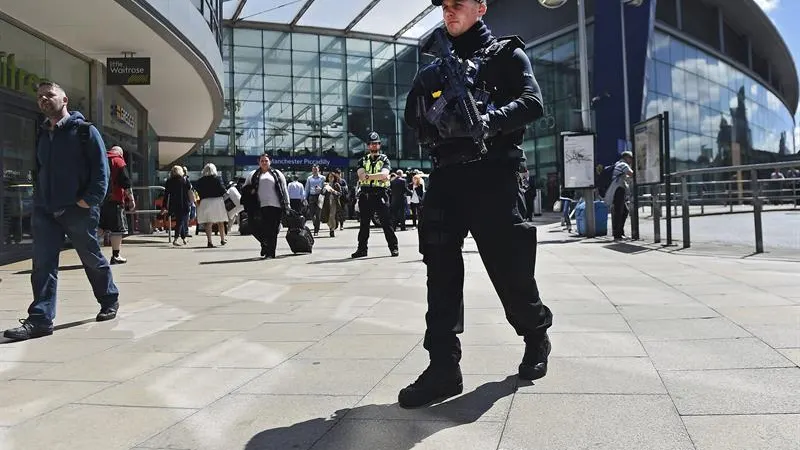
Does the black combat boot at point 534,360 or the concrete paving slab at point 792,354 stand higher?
the black combat boot at point 534,360

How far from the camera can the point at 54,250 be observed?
4703mm

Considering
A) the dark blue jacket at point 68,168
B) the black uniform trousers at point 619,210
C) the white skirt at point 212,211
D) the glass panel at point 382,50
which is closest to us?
the dark blue jacket at point 68,168

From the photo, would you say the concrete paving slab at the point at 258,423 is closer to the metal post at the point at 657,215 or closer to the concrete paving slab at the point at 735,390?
the concrete paving slab at the point at 735,390

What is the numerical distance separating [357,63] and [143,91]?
75.1 feet

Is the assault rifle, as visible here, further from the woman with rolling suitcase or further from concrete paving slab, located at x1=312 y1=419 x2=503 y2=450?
the woman with rolling suitcase

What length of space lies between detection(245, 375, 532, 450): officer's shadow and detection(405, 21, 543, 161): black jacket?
1.10 meters

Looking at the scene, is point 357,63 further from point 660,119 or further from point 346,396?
point 346,396

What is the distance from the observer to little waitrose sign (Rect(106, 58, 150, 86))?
42.4ft

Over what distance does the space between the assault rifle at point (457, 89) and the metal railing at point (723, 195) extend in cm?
655

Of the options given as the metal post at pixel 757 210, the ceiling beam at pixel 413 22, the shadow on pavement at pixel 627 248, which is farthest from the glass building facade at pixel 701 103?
the metal post at pixel 757 210

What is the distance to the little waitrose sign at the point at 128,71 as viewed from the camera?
1291cm

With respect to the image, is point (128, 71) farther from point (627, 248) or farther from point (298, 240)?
point (627, 248)

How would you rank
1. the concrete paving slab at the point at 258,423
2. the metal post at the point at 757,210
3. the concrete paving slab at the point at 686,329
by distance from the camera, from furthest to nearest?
the metal post at the point at 757,210, the concrete paving slab at the point at 686,329, the concrete paving slab at the point at 258,423

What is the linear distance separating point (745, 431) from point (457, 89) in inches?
66.9
